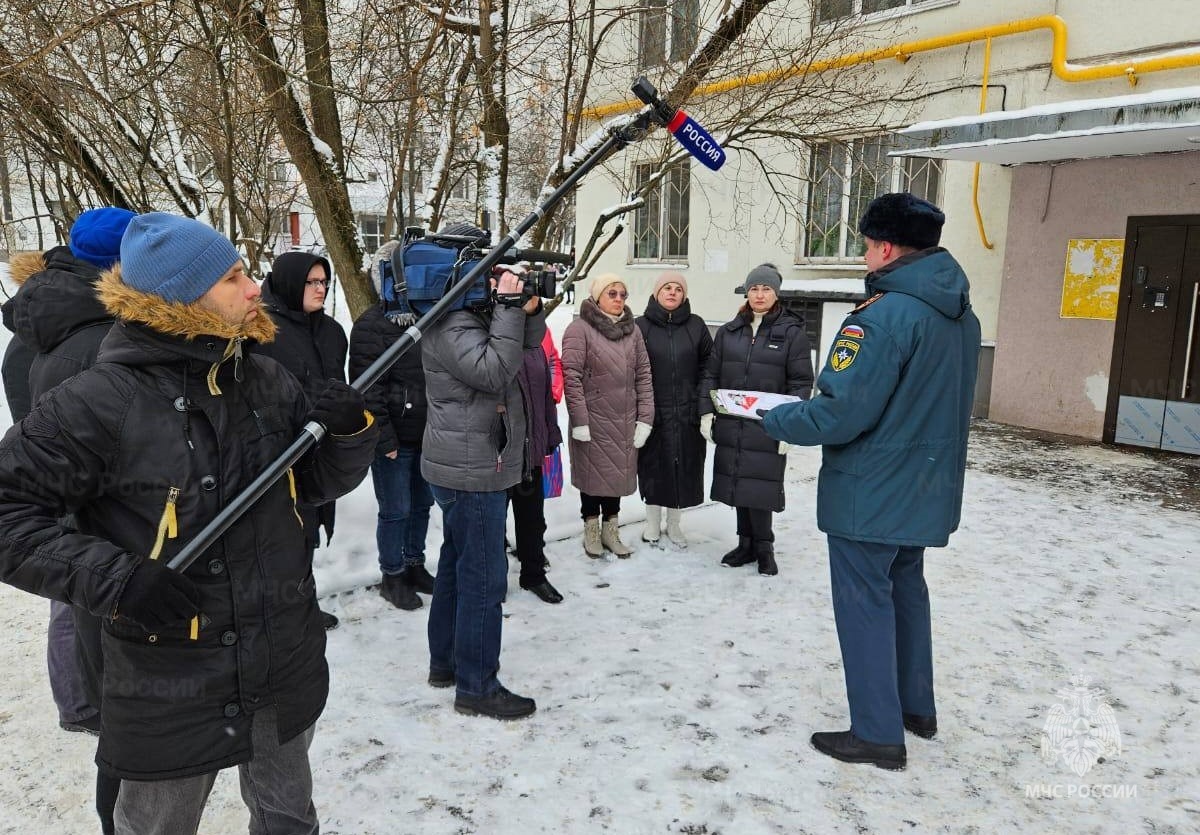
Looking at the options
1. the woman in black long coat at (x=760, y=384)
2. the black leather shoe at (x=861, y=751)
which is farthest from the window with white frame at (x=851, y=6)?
the black leather shoe at (x=861, y=751)

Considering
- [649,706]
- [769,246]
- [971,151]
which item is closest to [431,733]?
[649,706]

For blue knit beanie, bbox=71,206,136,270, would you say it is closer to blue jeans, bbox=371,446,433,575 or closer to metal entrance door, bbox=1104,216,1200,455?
blue jeans, bbox=371,446,433,575

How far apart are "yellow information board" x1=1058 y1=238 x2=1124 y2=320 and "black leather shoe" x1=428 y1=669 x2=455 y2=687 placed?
7616 millimetres

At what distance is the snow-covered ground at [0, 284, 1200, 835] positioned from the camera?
2490 mm

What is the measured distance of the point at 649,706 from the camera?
310 cm

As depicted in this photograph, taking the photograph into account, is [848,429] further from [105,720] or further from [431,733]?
[105,720]

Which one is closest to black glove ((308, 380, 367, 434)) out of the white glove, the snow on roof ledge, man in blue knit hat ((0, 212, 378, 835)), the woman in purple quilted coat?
man in blue knit hat ((0, 212, 378, 835))

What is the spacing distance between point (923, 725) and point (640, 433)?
2.27m

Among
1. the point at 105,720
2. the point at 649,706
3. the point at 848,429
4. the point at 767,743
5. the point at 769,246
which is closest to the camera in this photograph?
the point at 105,720

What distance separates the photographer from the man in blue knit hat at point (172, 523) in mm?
1466

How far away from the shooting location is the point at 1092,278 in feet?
26.2

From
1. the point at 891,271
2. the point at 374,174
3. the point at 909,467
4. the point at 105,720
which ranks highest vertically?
the point at 374,174

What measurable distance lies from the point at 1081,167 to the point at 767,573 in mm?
6152

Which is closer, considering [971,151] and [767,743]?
[767,743]
